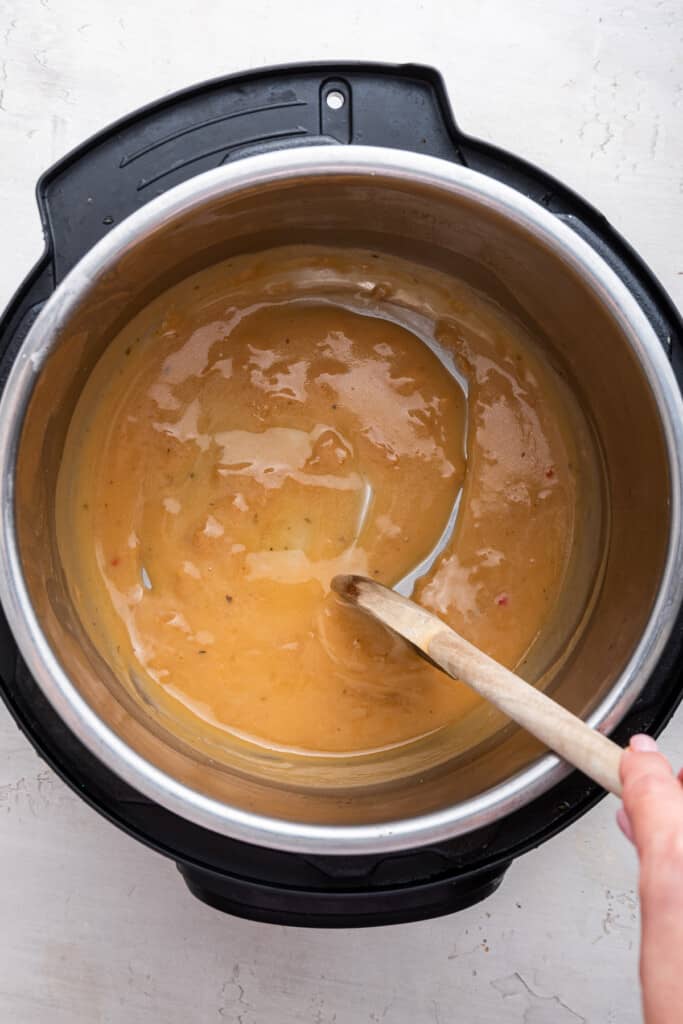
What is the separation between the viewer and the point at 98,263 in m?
0.74

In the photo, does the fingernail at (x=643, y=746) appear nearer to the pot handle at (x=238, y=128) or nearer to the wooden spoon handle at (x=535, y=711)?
the wooden spoon handle at (x=535, y=711)

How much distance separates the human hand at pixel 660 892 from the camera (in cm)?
43

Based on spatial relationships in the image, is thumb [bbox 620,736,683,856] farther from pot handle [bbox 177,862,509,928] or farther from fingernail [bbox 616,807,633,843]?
pot handle [bbox 177,862,509,928]

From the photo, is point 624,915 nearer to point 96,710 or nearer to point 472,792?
point 472,792

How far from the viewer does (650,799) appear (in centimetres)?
47

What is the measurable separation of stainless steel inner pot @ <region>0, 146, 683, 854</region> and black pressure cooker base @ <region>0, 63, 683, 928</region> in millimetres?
39

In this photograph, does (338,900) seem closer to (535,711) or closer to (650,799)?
(535,711)

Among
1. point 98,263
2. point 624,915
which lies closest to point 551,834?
point 624,915

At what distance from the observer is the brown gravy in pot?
3.08 ft

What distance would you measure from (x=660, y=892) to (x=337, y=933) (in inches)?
25.2

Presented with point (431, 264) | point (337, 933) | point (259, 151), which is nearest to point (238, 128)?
point (259, 151)

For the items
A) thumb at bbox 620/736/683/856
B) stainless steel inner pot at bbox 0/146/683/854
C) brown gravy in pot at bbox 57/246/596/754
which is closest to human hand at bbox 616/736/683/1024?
thumb at bbox 620/736/683/856

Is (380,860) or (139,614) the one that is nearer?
(380,860)

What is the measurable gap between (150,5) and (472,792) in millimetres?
824
